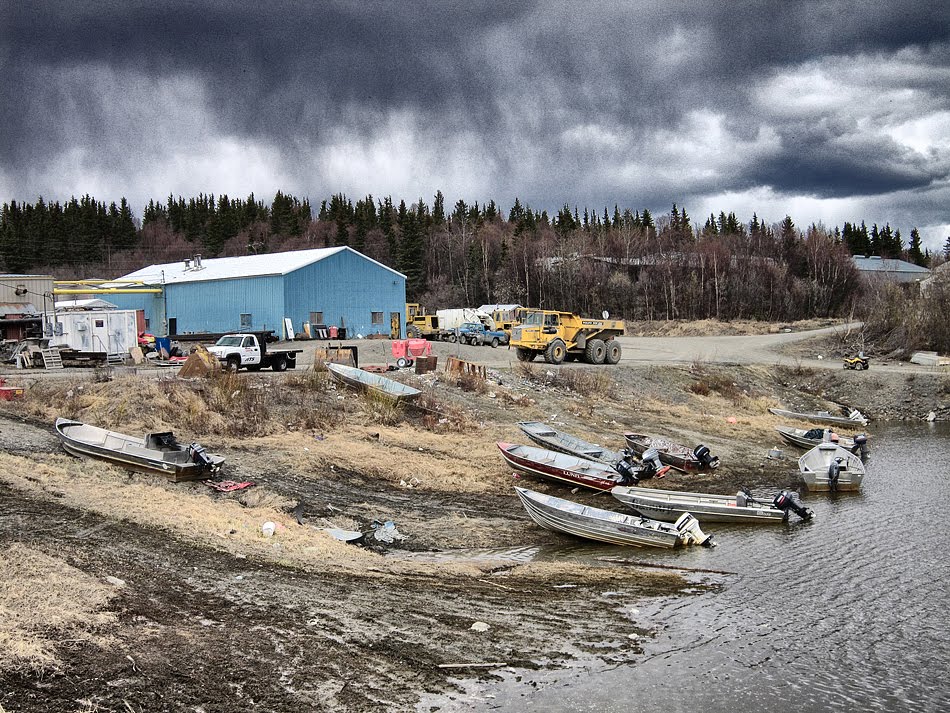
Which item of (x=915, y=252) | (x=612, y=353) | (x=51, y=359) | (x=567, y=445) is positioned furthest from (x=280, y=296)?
(x=915, y=252)

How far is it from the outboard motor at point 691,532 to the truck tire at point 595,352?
76.5 feet

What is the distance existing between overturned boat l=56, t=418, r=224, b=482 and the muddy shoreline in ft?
1.36

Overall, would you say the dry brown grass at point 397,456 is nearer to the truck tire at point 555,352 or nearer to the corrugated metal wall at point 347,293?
the truck tire at point 555,352

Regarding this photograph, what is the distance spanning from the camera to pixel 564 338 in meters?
39.5

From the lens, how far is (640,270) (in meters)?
89.2

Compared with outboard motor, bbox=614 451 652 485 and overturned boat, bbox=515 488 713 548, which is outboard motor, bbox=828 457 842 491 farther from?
overturned boat, bbox=515 488 713 548

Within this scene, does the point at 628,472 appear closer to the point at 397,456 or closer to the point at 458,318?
the point at 397,456

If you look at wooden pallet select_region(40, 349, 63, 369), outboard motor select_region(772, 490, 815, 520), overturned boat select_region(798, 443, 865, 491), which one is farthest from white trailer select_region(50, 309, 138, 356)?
overturned boat select_region(798, 443, 865, 491)

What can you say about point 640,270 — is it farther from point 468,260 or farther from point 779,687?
point 779,687

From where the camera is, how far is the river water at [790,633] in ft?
29.8

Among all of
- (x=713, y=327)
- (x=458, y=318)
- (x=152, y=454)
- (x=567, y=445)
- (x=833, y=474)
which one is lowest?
(x=833, y=474)

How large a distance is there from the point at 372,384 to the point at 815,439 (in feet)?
51.3

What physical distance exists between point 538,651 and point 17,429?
52.2ft

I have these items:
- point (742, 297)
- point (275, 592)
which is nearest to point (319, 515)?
point (275, 592)
